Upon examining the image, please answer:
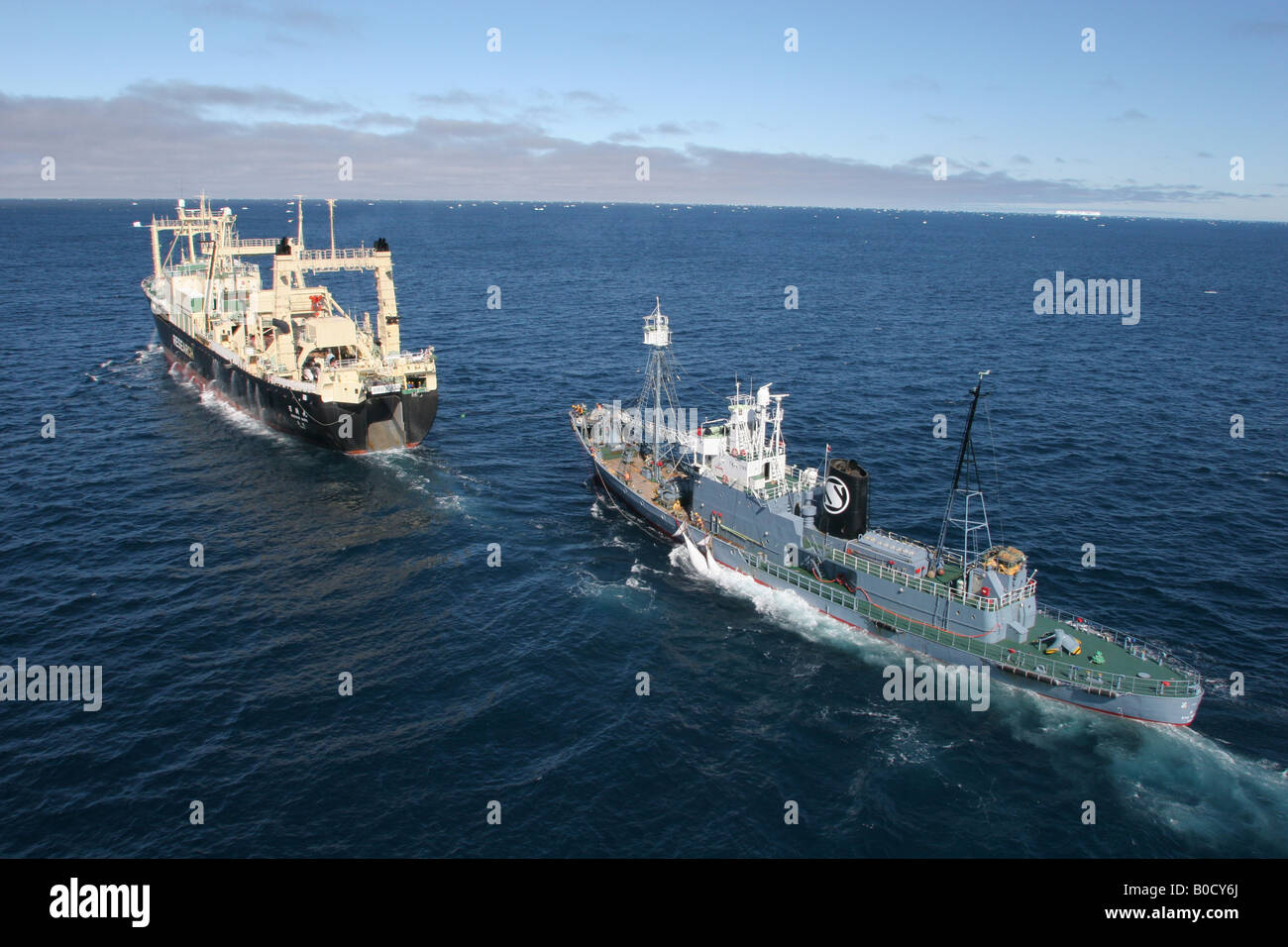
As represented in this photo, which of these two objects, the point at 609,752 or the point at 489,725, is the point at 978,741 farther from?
the point at 489,725

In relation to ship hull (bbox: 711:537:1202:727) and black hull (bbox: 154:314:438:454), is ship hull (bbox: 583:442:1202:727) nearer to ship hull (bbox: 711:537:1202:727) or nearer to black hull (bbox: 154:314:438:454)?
ship hull (bbox: 711:537:1202:727)

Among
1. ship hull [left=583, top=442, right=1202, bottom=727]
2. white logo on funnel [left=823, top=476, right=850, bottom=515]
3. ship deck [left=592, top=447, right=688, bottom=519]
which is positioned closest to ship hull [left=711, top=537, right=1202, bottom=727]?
ship hull [left=583, top=442, right=1202, bottom=727]

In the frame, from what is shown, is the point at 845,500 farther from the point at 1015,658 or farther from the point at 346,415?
the point at 346,415

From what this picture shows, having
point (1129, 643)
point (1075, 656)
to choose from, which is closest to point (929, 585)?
point (1075, 656)

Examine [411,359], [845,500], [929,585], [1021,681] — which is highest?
[411,359]

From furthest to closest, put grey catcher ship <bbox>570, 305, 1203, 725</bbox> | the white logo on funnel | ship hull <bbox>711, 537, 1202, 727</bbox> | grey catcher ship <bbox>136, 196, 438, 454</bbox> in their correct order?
grey catcher ship <bbox>136, 196, 438, 454</bbox> → the white logo on funnel → grey catcher ship <bbox>570, 305, 1203, 725</bbox> → ship hull <bbox>711, 537, 1202, 727</bbox>

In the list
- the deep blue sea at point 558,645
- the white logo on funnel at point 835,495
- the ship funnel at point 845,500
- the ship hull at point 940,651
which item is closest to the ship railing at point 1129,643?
the deep blue sea at point 558,645
